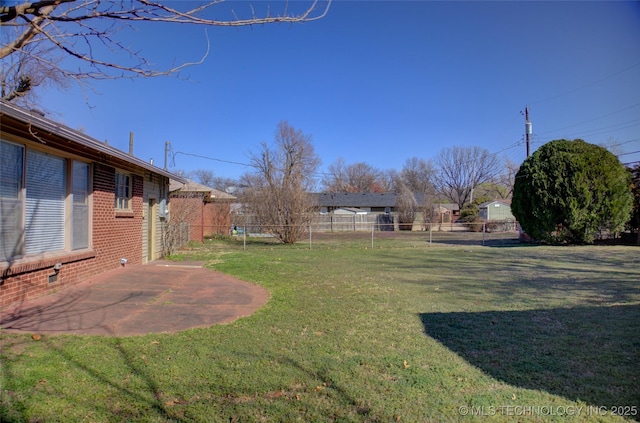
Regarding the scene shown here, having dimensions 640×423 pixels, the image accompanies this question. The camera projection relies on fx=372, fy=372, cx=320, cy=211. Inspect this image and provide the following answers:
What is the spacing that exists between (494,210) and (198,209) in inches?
1652

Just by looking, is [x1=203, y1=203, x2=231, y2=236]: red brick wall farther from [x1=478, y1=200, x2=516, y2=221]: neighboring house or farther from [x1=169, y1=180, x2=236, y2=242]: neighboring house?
[x1=478, y1=200, x2=516, y2=221]: neighboring house

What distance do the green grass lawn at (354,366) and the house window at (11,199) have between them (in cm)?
175

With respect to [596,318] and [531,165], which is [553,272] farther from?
[531,165]

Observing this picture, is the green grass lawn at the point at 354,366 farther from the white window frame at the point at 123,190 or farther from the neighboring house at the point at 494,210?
the neighboring house at the point at 494,210

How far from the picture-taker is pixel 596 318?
5461 millimetres

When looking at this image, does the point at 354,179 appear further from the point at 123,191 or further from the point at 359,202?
the point at 123,191

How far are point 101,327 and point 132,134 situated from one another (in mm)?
16439

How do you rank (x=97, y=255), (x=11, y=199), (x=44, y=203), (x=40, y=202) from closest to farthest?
1. (x=11, y=199)
2. (x=40, y=202)
3. (x=44, y=203)
4. (x=97, y=255)

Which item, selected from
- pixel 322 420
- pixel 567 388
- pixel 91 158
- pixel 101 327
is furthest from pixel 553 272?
pixel 91 158

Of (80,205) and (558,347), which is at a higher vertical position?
(80,205)

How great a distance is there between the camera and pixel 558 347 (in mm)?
4273

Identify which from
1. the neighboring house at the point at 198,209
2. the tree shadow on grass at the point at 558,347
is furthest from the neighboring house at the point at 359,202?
the tree shadow on grass at the point at 558,347

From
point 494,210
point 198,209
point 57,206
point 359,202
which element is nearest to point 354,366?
point 57,206

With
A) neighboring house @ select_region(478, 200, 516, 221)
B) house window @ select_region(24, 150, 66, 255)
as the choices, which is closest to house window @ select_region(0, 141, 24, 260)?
house window @ select_region(24, 150, 66, 255)
